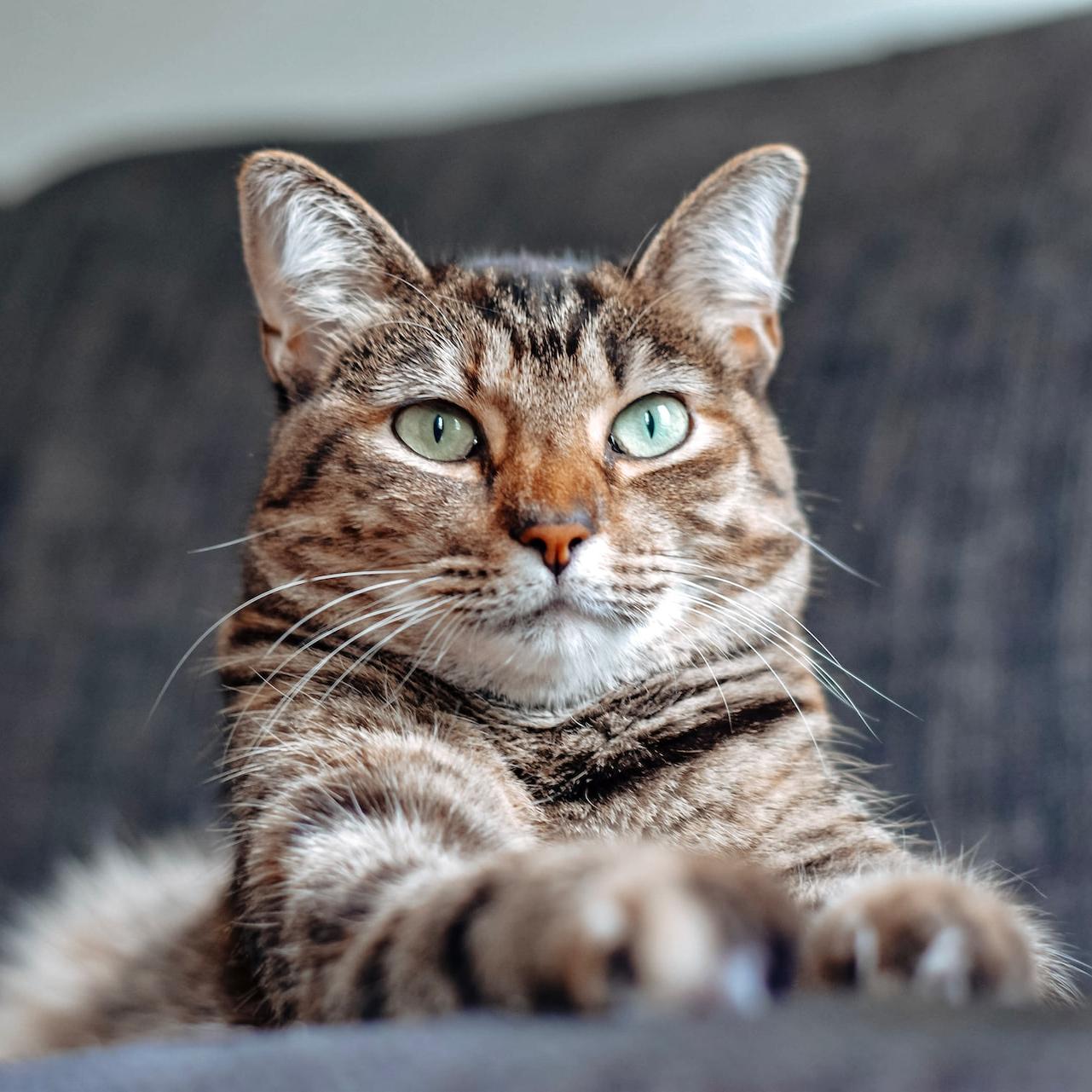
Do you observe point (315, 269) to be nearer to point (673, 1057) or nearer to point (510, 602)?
point (510, 602)

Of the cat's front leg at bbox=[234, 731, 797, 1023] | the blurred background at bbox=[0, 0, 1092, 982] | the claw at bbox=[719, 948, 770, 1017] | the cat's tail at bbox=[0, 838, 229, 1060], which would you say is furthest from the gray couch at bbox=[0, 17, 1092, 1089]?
the claw at bbox=[719, 948, 770, 1017]

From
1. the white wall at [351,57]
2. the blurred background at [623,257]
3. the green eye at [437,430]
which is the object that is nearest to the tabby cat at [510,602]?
the green eye at [437,430]

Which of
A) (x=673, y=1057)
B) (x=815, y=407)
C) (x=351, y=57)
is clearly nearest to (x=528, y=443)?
(x=673, y=1057)

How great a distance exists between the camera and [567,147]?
1745 mm

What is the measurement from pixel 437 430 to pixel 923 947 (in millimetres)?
509

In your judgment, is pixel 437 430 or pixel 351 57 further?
pixel 351 57

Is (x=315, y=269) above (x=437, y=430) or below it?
above

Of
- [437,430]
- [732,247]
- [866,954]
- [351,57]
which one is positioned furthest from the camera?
[351,57]

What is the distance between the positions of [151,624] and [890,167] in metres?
1.20

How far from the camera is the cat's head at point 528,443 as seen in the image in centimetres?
82

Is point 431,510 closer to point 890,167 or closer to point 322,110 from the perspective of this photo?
point 890,167

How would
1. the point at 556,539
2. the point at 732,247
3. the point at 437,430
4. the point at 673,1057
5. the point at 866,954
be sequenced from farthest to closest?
the point at 732,247 → the point at 437,430 → the point at 556,539 → the point at 866,954 → the point at 673,1057

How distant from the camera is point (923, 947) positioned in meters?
0.56

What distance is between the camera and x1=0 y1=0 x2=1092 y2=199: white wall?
1.90 meters
